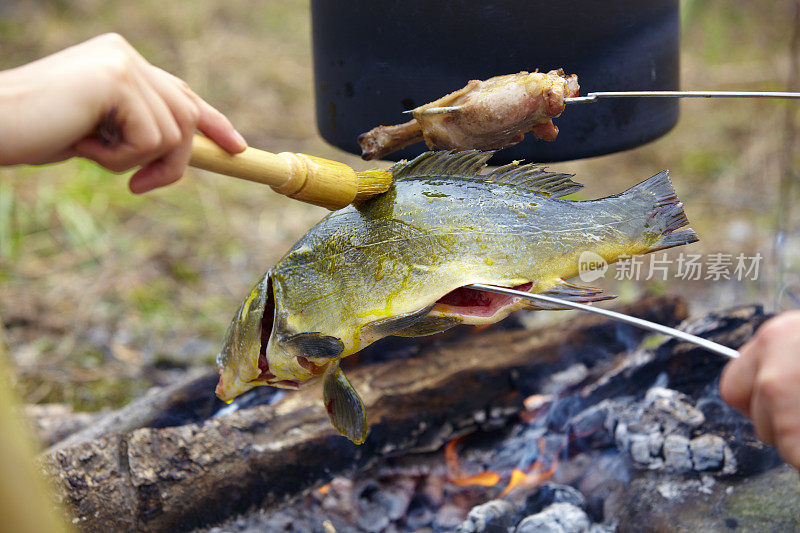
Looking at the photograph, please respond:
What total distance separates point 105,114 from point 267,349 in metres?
0.64

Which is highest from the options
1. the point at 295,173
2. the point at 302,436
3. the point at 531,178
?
the point at 295,173

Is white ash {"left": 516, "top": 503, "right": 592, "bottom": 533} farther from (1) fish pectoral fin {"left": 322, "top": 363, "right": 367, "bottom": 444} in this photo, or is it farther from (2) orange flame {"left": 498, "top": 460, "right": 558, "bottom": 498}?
(1) fish pectoral fin {"left": 322, "top": 363, "right": 367, "bottom": 444}

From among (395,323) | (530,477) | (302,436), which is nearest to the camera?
(395,323)

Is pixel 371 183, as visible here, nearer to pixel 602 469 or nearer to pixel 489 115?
pixel 489 115

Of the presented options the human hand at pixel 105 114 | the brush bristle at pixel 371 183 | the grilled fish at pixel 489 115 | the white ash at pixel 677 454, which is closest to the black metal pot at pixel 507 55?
the grilled fish at pixel 489 115

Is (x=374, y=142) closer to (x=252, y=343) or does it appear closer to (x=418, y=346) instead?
(x=252, y=343)

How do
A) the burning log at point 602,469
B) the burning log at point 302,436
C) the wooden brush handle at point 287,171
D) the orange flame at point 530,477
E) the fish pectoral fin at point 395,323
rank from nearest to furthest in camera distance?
1. the wooden brush handle at point 287,171
2. the fish pectoral fin at point 395,323
3. the burning log at point 302,436
4. the burning log at point 602,469
5. the orange flame at point 530,477

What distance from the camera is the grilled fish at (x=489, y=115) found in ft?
5.15

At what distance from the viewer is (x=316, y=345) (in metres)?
1.52

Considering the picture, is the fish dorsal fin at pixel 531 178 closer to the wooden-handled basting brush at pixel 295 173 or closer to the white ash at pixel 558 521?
the wooden-handled basting brush at pixel 295 173

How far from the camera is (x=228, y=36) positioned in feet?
22.8

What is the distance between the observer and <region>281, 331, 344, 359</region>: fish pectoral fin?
1514 millimetres

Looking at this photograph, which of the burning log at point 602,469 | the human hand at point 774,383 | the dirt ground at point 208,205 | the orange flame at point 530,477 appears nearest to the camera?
the human hand at point 774,383

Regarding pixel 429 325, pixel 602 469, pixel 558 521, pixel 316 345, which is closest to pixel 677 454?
pixel 602 469
